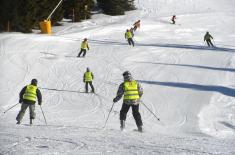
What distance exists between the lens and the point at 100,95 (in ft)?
79.4

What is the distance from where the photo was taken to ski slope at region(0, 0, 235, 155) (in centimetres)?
1026

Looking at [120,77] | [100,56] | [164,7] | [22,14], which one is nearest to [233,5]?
[164,7]

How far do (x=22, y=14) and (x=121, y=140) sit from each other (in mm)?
37612

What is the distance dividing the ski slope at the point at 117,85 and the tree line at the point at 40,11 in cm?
223

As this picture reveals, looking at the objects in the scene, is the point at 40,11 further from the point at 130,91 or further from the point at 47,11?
the point at 130,91

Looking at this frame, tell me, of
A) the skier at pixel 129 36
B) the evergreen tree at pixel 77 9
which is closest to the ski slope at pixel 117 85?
the skier at pixel 129 36

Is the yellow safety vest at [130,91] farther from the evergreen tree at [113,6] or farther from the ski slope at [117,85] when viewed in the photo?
the evergreen tree at [113,6]

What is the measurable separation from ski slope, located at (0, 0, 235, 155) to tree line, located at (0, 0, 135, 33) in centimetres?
223

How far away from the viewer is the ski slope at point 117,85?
1026 cm

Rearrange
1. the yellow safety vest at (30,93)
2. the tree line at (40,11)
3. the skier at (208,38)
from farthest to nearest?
1. the tree line at (40,11)
2. the skier at (208,38)
3. the yellow safety vest at (30,93)

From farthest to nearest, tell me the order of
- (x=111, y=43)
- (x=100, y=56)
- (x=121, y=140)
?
(x=111, y=43)
(x=100, y=56)
(x=121, y=140)

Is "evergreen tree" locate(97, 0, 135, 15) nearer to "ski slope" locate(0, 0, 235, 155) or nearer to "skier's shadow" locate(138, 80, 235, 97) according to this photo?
"ski slope" locate(0, 0, 235, 155)

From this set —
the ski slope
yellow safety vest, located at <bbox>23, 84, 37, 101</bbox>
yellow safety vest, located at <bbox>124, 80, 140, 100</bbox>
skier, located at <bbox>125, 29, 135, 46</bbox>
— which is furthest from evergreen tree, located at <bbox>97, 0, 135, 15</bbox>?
yellow safety vest, located at <bbox>124, 80, 140, 100</bbox>

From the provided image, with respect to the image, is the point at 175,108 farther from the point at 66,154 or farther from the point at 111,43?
the point at 111,43
